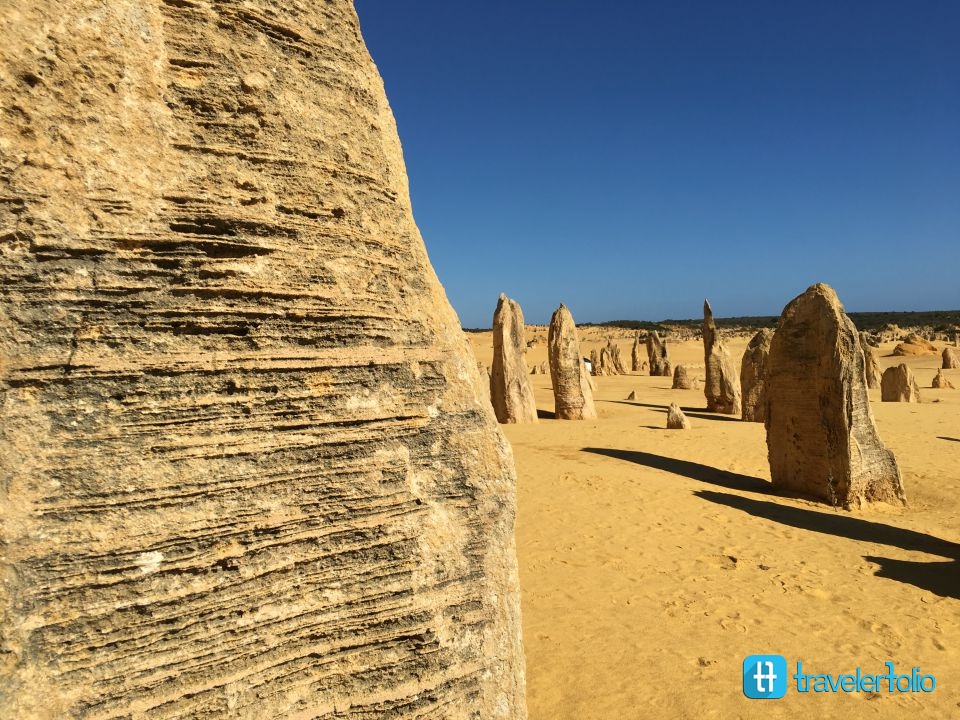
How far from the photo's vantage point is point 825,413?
286 inches

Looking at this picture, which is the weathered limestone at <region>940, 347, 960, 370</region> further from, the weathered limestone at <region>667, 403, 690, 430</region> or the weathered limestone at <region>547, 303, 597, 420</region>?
the weathered limestone at <region>547, 303, 597, 420</region>

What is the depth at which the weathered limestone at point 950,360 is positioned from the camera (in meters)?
25.6

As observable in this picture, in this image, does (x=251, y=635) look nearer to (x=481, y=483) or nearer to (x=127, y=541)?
(x=127, y=541)

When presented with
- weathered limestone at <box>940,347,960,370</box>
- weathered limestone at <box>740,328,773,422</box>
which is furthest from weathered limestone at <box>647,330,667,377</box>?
weathered limestone at <box>940,347,960,370</box>

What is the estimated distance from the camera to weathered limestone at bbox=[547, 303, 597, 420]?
13.5 m

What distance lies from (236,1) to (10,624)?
7.05ft

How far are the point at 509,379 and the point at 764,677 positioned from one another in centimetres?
958

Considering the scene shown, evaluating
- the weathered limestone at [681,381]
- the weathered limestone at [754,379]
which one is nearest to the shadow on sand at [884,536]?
the weathered limestone at [754,379]

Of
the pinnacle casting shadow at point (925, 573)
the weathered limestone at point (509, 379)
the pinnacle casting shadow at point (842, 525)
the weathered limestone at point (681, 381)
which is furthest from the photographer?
the weathered limestone at point (681, 381)

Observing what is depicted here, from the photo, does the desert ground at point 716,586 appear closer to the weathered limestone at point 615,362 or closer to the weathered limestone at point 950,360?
the weathered limestone at point 615,362

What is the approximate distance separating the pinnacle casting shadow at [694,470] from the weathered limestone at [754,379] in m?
5.11

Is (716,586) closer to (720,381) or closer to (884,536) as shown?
(884,536)

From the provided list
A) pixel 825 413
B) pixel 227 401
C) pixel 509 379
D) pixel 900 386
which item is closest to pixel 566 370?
pixel 509 379

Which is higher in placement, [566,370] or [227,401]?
[227,401]
